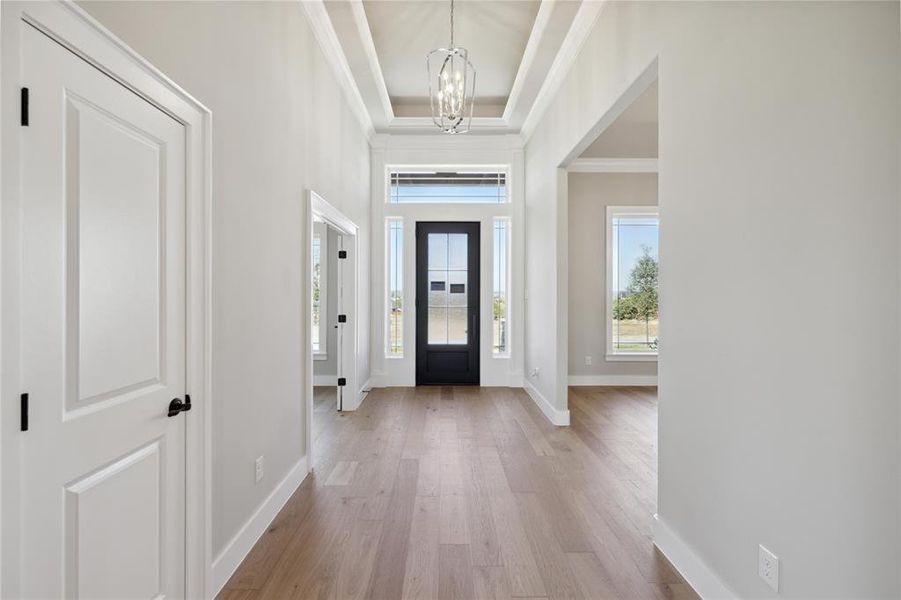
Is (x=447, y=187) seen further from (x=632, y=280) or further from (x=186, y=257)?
(x=186, y=257)

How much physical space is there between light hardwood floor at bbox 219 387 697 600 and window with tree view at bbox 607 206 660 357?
2.01m

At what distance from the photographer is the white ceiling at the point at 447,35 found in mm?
3514

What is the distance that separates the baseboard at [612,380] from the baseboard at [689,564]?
391cm

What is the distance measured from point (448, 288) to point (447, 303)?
203 millimetres

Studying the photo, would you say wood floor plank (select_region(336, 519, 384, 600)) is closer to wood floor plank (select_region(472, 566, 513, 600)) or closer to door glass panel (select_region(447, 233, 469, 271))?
wood floor plank (select_region(472, 566, 513, 600))

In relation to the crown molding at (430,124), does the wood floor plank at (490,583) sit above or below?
below

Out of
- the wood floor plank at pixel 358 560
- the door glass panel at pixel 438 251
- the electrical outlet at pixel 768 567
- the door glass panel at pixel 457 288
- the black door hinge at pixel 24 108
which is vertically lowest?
the wood floor plank at pixel 358 560

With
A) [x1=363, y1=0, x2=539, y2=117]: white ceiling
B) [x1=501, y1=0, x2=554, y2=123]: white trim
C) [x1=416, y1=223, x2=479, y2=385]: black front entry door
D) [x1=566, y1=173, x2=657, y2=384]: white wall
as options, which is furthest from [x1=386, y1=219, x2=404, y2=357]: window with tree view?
[x1=566, y1=173, x2=657, y2=384]: white wall

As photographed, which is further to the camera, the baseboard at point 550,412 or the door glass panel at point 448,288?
the door glass panel at point 448,288

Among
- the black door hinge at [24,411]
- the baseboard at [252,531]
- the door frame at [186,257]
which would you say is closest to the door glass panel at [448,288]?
the baseboard at [252,531]

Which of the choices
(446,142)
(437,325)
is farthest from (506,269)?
(446,142)

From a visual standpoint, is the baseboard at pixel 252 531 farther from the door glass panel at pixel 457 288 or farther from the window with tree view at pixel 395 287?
the door glass panel at pixel 457 288

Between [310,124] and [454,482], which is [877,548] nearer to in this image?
[454,482]

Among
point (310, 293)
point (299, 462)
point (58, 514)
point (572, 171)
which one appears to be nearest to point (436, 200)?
point (572, 171)
